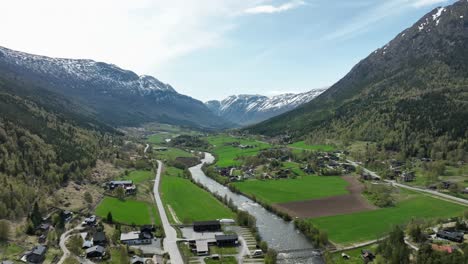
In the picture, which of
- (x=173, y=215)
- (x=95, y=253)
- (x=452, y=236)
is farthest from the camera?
(x=173, y=215)

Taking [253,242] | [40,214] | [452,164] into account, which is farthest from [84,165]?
[452,164]

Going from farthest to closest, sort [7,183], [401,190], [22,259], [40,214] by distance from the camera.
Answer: [401,190]
[7,183]
[40,214]
[22,259]

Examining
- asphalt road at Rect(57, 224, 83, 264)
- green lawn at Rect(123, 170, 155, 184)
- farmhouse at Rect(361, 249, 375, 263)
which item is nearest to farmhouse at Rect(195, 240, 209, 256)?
asphalt road at Rect(57, 224, 83, 264)

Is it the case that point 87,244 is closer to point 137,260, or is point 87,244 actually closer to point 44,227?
point 137,260

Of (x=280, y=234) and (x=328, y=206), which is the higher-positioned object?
(x=328, y=206)

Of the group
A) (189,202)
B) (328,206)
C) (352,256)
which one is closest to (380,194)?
(328,206)

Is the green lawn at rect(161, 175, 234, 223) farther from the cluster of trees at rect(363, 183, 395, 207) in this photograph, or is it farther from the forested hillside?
the cluster of trees at rect(363, 183, 395, 207)

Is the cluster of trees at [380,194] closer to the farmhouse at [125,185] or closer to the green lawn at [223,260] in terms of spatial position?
the green lawn at [223,260]

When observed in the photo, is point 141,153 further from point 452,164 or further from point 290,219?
point 452,164
